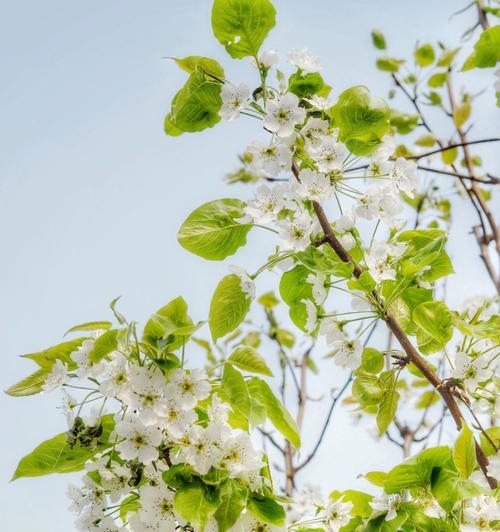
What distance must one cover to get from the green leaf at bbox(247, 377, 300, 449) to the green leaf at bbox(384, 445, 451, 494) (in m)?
0.17

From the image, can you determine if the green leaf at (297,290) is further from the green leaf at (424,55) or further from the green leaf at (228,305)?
the green leaf at (424,55)

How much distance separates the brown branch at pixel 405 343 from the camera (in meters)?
1.07

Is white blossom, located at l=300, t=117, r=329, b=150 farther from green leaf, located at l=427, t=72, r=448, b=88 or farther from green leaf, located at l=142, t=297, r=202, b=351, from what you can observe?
green leaf, located at l=427, t=72, r=448, b=88

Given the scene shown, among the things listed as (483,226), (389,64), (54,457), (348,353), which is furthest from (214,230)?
(389,64)

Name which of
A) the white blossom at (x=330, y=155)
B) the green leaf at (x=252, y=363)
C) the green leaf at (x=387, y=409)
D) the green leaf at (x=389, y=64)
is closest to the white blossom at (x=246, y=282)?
the green leaf at (x=252, y=363)

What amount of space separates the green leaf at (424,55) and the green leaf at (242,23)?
4.43ft

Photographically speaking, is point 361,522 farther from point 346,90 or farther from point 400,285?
point 346,90

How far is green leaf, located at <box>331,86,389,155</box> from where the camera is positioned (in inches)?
42.6

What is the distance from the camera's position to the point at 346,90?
1085 mm

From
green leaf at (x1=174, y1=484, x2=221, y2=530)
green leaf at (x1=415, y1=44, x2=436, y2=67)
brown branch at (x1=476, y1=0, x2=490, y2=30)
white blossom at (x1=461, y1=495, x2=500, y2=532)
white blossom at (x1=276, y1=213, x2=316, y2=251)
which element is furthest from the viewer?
green leaf at (x1=415, y1=44, x2=436, y2=67)

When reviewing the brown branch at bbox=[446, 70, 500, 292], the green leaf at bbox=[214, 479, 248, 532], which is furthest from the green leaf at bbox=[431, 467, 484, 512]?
the brown branch at bbox=[446, 70, 500, 292]

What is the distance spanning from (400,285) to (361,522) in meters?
0.44

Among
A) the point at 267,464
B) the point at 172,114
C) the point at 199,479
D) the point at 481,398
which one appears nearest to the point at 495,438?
the point at 481,398

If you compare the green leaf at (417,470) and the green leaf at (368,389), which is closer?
the green leaf at (417,470)
